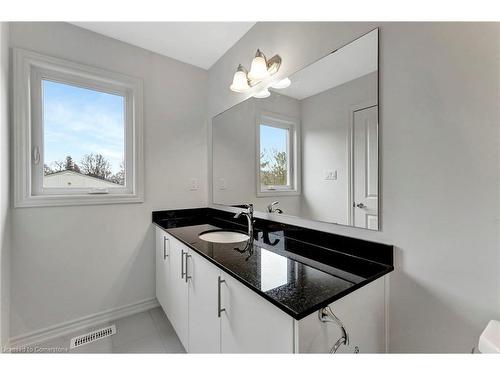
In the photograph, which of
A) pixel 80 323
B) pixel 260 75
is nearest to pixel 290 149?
pixel 260 75

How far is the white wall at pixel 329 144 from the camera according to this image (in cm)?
106

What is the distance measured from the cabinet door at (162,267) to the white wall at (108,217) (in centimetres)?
14

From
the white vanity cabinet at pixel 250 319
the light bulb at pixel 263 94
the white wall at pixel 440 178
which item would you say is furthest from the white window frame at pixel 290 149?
the white vanity cabinet at pixel 250 319

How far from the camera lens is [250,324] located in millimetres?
812

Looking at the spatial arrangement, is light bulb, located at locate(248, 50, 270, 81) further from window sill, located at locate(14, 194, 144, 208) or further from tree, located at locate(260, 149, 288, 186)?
window sill, located at locate(14, 194, 144, 208)

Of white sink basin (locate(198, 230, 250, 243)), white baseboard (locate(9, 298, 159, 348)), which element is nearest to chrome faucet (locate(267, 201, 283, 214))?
white sink basin (locate(198, 230, 250, 243))

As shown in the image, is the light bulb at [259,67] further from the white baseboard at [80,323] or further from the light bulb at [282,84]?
the white baseboard at [80,323]

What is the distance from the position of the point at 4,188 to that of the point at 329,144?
1.94m

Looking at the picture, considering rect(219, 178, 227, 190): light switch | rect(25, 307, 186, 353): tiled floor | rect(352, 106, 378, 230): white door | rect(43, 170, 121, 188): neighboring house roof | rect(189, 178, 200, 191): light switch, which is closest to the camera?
rect(352, 106, 378, 230): white door

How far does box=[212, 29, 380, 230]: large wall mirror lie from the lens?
3.32ft

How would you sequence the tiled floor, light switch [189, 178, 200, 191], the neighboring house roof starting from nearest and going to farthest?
the tiled floor < the neighboring house roof < light switch [189, 178, 200, 191]

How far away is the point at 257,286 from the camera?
77 centimetres
